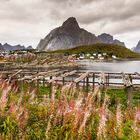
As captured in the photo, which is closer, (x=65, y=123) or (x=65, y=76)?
(x=65, y=123)

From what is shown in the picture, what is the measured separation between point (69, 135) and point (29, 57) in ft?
251

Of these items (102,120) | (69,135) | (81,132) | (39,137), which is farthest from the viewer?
(39,137)

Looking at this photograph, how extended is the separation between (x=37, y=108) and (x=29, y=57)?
73.8 m

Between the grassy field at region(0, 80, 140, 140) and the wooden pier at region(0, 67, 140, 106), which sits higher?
the grassy field at region(0, 80, 140, 140)

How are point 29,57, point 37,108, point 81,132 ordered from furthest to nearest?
point 29,57, point 37,108, point 81,132

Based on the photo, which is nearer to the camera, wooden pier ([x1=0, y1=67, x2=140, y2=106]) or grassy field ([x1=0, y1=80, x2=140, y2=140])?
grassy field ([x1=0, y1=80, x2=140, y2=140])

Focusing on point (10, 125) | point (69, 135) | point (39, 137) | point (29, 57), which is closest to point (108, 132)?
point (69, 135)

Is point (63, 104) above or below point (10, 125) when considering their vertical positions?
above

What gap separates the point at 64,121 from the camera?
811 cm

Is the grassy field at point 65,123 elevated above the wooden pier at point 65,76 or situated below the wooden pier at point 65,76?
above

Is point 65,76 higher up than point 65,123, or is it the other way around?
point 65,123

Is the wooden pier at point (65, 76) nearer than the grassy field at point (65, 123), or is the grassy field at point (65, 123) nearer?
the grassy field at point (65, 123)

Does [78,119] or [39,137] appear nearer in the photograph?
[78,119]

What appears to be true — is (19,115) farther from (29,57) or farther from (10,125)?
(29,57)
